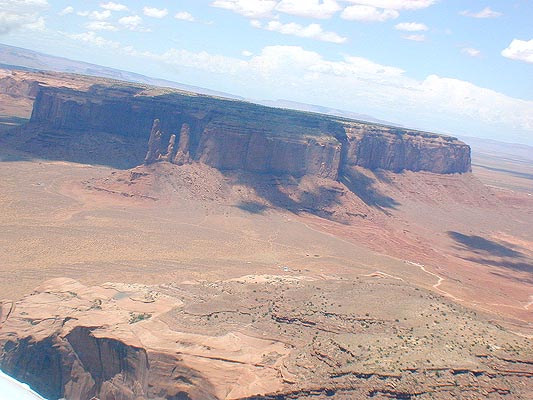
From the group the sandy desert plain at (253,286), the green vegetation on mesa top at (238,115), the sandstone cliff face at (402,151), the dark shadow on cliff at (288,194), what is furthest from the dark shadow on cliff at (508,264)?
the sandstone cliff face at (402,151)

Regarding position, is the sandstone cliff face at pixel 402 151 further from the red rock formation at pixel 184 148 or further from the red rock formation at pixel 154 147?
the red rock formation at pixel 154 147

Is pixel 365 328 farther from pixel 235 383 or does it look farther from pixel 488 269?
pixel 488 269

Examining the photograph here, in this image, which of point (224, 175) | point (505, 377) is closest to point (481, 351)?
point (505, 377)

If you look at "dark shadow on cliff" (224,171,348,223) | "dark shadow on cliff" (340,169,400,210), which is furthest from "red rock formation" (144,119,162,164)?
"dark shadow on cliff" (340,169,400,210)

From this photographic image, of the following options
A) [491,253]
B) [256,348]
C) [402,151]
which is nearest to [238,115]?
[402,151]

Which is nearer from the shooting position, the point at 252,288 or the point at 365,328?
the point at 365,328

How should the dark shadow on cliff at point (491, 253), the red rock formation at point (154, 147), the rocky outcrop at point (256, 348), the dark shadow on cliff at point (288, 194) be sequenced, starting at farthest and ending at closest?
the red rock formation at point (154, 147), the dark shadow on cliff at point (288, 194), the dark shadow on cliff at point (491, 253), the rocky outcrop at point (256, 348)

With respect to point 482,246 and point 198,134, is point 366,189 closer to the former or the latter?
point 482,246
